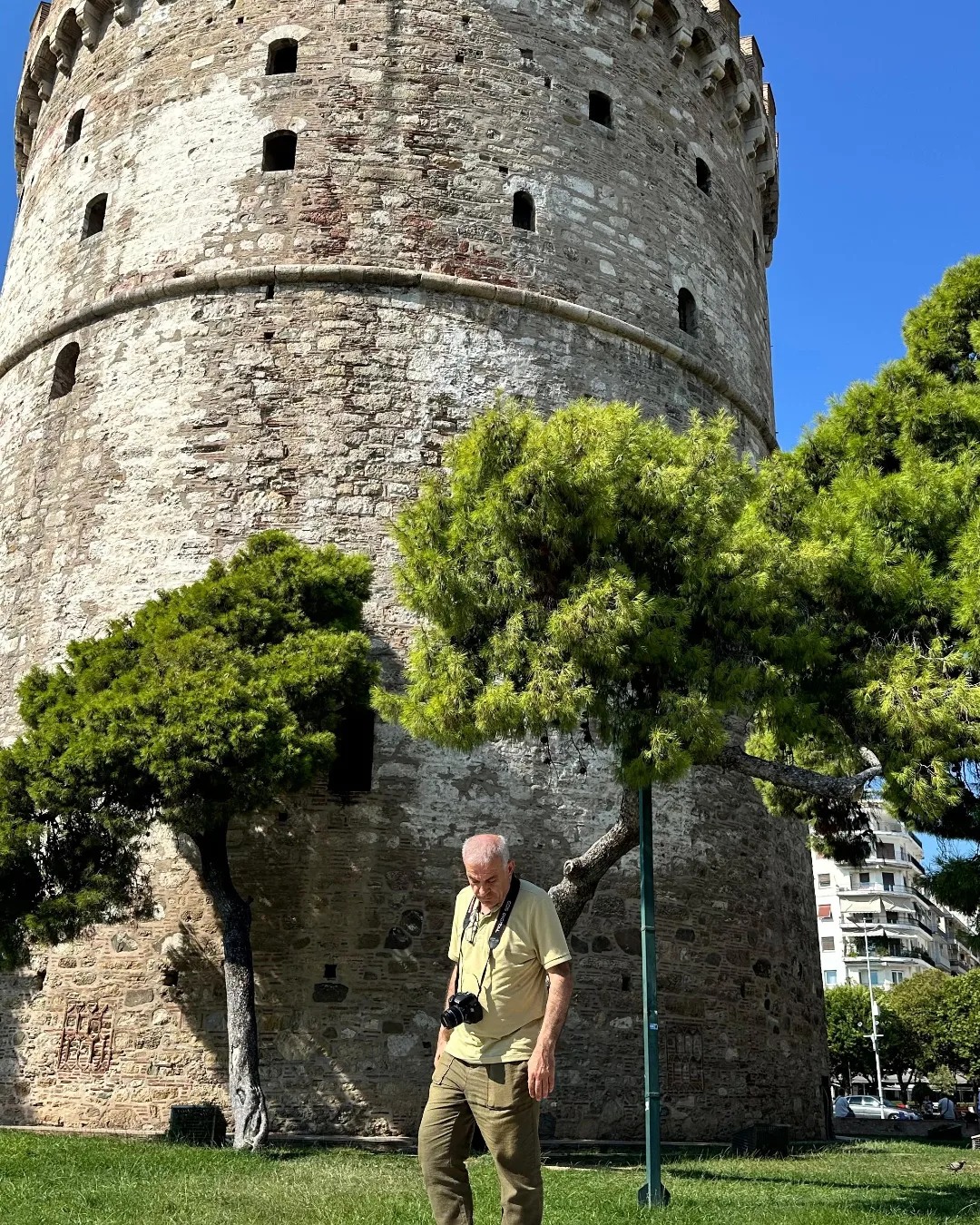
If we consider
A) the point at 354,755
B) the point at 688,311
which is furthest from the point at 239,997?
the point at 688,311

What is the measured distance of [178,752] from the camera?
688cm

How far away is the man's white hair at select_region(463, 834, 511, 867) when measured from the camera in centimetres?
327

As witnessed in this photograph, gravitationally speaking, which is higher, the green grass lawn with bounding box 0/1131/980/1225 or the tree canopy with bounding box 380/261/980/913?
the tree canopy with bounding box 380/261/980/913

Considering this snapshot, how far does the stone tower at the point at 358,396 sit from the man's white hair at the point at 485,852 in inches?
210

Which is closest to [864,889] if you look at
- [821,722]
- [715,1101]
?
[715,1101]

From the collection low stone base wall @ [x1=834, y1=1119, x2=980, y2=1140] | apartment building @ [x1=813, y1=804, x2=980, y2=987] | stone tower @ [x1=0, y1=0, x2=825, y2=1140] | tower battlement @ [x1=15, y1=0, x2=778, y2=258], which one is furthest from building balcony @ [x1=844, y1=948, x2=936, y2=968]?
tower battlement @ [x1=15, y1=0, x2=778, y2=258]

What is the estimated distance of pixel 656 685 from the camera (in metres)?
6.34

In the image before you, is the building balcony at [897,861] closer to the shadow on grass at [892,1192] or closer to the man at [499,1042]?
the shadow on grass at [892,1192]

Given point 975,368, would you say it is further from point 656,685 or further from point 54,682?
point 54,682

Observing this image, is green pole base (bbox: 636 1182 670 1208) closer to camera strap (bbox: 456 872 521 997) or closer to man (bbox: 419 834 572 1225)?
man (bbox: 419 834 572 1225)

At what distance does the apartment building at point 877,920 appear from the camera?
44906mm

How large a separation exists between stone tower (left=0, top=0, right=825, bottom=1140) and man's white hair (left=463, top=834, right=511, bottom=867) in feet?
17.5

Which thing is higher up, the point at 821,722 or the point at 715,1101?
the point at 821,722

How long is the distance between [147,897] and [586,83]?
28.6ft
